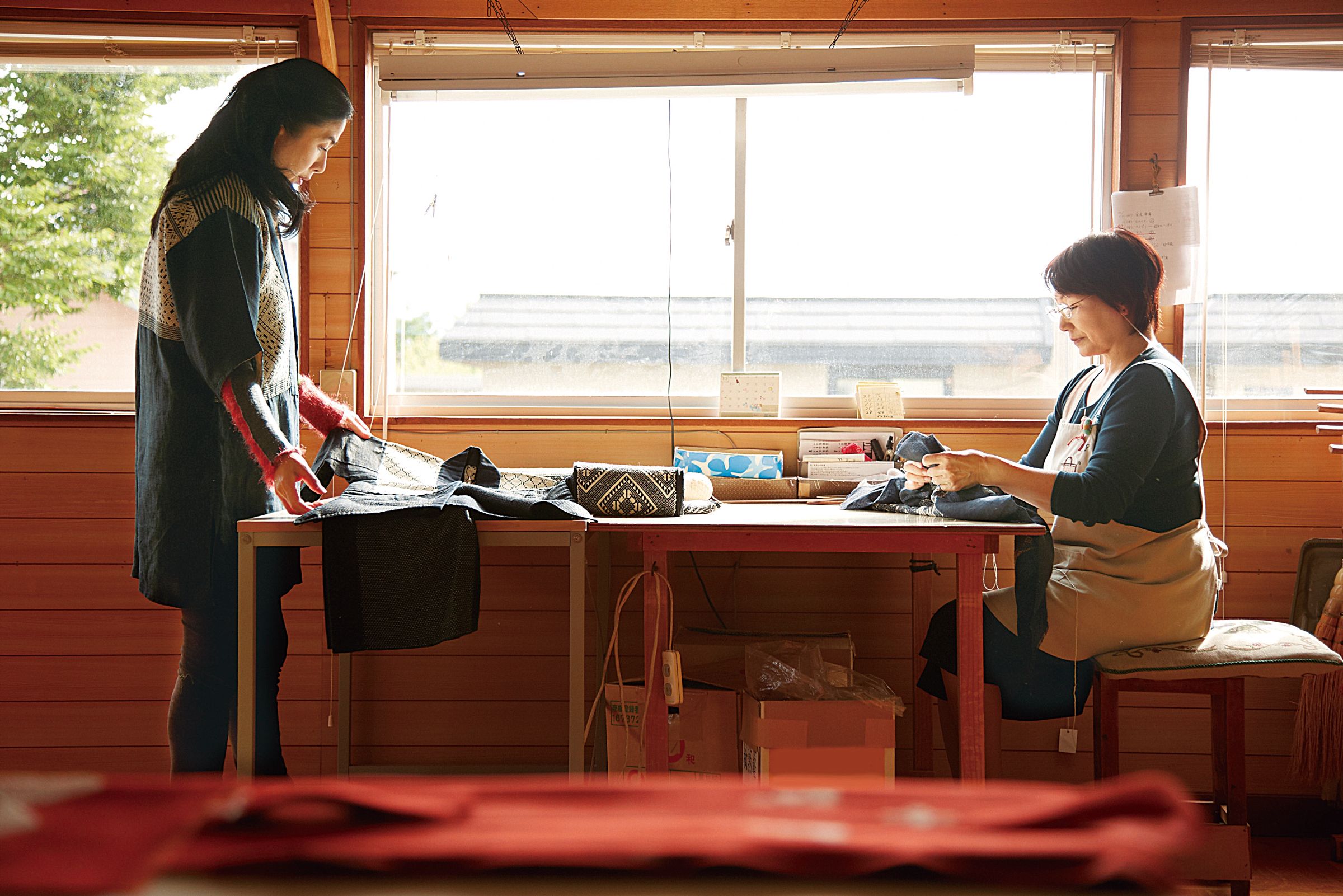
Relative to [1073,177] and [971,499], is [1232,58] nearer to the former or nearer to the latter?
[1073,177]

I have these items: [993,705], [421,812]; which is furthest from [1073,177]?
[421,812]

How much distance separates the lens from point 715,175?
2.56 m

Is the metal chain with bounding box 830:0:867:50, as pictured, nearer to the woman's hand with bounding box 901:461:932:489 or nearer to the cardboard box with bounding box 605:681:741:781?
the woman's hand with bounding box 901:461:932:489

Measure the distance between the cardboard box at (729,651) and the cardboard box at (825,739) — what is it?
0.85 feet

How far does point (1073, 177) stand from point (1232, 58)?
1.65ft

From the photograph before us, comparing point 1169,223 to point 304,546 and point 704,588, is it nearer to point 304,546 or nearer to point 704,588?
point 704,588

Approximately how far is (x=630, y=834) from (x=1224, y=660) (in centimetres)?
168

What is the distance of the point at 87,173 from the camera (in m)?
2.45

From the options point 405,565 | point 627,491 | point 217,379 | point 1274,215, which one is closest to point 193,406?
point 217,379

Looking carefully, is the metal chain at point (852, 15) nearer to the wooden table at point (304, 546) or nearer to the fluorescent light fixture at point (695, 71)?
the fluorescent light fixture at point (695, 71)

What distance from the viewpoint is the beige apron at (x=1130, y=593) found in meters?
1.83

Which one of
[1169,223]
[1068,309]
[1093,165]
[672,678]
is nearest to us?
[672,678]

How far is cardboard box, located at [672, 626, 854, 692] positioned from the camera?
6.79 ft

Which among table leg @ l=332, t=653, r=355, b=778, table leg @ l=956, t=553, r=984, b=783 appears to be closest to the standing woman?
table leg @ l=332, t=653, r=355, b=778
